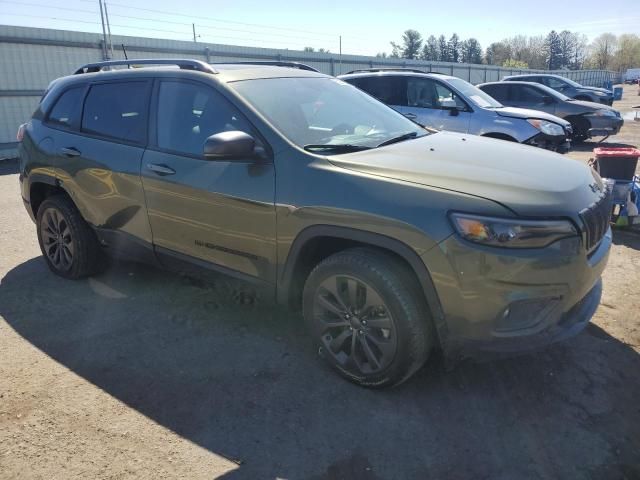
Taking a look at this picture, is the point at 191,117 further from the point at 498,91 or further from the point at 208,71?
the point at 498,91

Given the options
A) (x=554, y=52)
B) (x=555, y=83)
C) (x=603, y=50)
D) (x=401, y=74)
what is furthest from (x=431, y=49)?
(x=401, y=74)

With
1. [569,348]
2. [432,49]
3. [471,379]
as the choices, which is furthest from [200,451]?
→ [432,49]

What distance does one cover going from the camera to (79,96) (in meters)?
4.34

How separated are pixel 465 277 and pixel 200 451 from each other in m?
1.53

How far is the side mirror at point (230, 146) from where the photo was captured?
2.93 m

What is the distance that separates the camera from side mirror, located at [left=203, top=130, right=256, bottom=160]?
2934 mm

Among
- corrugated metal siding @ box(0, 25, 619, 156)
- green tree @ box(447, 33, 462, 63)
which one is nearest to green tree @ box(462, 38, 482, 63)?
green tree @ box(447, 33, 462, 63)

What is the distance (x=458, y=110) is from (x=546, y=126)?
159 centimetres

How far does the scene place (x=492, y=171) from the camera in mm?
2812

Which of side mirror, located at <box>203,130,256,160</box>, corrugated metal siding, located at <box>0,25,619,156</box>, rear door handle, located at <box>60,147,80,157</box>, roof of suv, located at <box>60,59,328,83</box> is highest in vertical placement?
corrugated metal siding, located at <box>0,25,619,156</box>

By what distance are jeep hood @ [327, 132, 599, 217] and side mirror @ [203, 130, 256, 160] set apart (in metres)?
0.48

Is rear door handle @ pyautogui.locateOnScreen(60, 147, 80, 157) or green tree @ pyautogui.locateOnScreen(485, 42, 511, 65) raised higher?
green tree @ pyautogui.locateOnScreen(485, 42, 511, 65)

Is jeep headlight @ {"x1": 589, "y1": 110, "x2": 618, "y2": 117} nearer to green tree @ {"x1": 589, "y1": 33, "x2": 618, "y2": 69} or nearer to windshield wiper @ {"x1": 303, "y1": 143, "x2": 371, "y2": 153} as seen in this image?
windshield wiper @ {"x1": 303, "y1": 143, "x2": 371, "y2": 153}

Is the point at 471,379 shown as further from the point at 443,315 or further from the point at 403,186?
the point at 403,186
